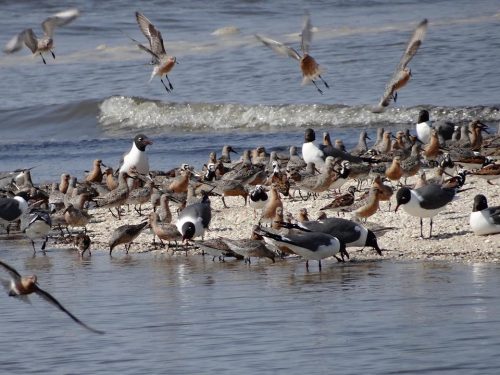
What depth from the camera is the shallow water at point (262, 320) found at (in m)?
9.00

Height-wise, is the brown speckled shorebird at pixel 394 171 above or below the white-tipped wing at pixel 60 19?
below

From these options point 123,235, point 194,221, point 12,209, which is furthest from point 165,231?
point 12,209

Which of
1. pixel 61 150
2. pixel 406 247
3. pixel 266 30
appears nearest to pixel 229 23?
pixel 266 30

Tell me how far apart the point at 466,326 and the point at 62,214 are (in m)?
7.19

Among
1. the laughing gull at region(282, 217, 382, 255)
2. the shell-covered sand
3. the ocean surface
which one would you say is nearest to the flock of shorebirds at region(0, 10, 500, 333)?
the laughing gull at region(282, 217, 382, 255)

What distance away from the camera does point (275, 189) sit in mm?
14852

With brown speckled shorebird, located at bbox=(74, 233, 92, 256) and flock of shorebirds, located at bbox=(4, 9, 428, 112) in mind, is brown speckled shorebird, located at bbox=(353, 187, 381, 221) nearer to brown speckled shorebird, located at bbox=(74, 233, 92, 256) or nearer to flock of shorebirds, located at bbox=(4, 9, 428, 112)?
flock of shorebirds, located at bbox=(4, 9, 428, 112)

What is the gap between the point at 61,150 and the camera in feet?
81.3

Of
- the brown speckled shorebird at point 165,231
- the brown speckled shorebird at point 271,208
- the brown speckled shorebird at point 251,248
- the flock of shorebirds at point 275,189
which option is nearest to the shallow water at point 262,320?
the brown speckled shorebird at point 251,248

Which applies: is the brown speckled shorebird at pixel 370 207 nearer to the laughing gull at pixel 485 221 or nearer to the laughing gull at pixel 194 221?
the laughing gull at pixel 485 221

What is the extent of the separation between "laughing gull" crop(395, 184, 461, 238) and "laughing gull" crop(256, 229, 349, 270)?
4.40ft

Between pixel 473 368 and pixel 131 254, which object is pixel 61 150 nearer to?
pixel 131 254

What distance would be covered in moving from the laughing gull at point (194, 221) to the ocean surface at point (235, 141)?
343 millimetres

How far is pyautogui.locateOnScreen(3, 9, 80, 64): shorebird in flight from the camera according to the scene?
579 inches
